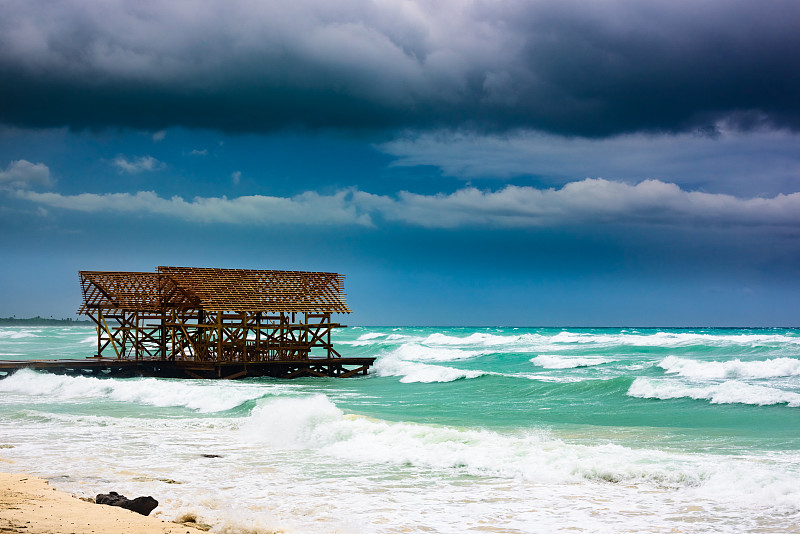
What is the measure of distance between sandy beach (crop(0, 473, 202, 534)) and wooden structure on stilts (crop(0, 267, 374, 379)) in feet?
76.6

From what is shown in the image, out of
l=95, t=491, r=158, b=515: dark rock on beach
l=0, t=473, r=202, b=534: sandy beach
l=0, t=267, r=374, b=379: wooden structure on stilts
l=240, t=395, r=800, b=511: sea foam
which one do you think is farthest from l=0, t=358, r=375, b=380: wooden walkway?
l=95, t=491, r=158, b=515: dark rock on beach

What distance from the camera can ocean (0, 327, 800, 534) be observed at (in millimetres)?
9680

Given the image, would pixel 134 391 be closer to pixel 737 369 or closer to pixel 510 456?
pixel 510 456

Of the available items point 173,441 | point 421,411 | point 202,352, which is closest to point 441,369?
point 202,352

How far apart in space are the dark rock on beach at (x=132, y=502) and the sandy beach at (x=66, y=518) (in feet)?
0.40

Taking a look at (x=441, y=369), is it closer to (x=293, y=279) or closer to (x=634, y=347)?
(x=293, y=279)

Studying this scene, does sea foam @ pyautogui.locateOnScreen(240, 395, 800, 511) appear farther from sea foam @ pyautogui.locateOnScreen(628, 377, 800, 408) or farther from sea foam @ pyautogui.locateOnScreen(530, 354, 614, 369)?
sea foam @ pyautogui.locateOnScreen(530, 354, 614, 369)

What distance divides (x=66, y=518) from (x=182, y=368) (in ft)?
87.2

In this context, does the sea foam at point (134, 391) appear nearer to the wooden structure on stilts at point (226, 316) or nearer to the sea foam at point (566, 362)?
the wooden structure on stilts at point (226, 316)

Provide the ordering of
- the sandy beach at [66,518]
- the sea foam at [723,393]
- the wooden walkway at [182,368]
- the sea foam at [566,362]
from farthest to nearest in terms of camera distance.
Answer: the sea foam at [566,362] → the wooden walkway at [182,368] → the sea foam at [723,393] → the sandy beach at [66,518]

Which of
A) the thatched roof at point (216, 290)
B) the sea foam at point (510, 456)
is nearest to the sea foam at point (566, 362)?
the thatched roof at point (216, 290)

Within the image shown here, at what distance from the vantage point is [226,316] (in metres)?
33.8

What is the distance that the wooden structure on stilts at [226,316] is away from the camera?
111 ft

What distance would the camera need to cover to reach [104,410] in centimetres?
2177
